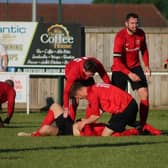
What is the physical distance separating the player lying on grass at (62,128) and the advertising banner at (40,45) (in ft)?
39.0

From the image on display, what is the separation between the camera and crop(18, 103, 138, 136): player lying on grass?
39.9 feet

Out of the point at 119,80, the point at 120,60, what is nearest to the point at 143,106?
the point at 119,80

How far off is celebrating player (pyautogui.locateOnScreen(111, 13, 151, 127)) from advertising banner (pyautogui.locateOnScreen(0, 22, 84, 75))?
11208 mm

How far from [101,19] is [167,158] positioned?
45956 millimetres

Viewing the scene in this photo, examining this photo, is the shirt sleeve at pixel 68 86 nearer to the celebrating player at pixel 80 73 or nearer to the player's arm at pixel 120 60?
the celebrating player at pixel 80 73

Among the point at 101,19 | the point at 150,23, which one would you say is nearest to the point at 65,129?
the point at 101,19

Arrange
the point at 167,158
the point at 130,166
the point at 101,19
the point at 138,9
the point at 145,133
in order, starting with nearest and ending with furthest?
the point at 130,166 → the point at 167,158 → the point at 145,133 → the point at 101,19 → the point at 138,9

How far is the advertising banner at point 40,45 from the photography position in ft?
80.1

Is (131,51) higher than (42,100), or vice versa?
(131,51)

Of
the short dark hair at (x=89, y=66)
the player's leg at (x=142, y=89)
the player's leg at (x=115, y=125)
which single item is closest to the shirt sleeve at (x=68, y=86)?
the short dark hair at (x=89, y=66)

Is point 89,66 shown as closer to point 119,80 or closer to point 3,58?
point 119,80

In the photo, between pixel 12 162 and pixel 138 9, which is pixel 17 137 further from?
pixel 138 9

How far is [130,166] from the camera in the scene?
8.34m

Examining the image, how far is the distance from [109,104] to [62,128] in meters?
1.02
